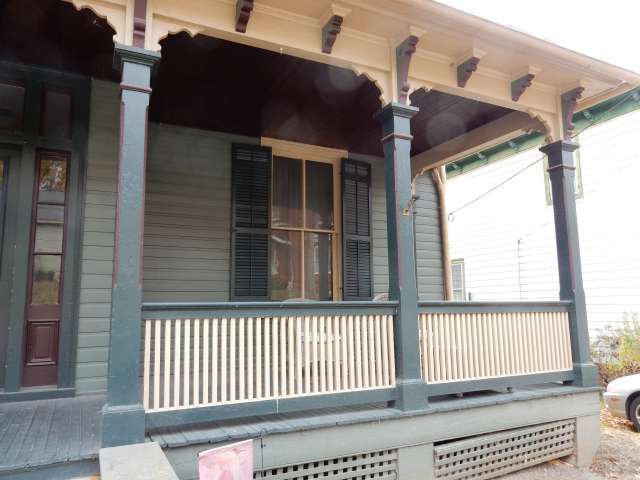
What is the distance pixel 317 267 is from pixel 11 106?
11.0 ft

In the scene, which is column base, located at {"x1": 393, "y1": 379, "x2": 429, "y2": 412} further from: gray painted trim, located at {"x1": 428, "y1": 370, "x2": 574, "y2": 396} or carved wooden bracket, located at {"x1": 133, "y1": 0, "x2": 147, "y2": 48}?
carved wooden bracket, located at {"x1": 133, "y1": 0, "x2": 147, "y2": 48}

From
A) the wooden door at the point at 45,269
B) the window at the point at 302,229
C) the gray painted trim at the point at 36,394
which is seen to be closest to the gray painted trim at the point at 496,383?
the window at the point at 302,229

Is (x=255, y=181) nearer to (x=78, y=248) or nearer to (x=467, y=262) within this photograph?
(x=78, y=248)

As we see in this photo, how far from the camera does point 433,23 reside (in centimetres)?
358

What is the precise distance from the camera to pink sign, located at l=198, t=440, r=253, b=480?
6.12ft

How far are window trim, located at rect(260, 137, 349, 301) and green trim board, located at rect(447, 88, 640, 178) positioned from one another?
353cm

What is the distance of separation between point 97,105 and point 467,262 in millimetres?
8451

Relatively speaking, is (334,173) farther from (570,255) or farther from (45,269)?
(45,269)

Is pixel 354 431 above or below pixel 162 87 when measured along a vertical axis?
below

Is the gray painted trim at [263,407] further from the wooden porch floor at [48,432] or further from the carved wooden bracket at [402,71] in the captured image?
the carved wooden bracket at [402,71]

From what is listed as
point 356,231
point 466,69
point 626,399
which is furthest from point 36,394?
point 626,399

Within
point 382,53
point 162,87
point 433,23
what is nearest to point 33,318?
point 162,87

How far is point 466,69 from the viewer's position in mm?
3994

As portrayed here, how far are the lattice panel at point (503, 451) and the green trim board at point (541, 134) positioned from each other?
4.11m
